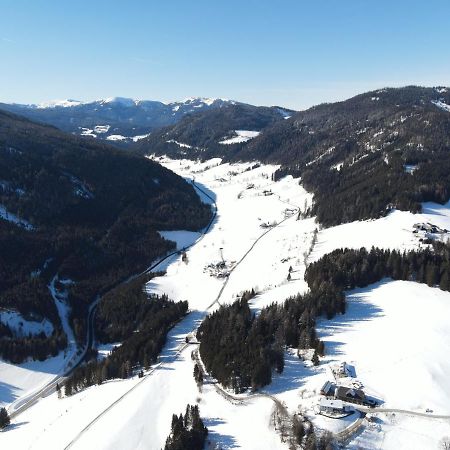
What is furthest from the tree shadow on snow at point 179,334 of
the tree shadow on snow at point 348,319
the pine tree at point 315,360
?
the pine tree at point 315,360

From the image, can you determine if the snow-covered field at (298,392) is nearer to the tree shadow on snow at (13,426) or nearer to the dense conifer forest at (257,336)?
the tree shadow on snow at (13,426)

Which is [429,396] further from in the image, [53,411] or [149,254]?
[149,254]

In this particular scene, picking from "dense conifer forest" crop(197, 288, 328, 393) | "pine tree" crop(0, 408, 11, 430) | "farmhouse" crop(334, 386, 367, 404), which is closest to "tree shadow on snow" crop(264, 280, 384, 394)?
"dense conifer forest" crop(197, 288, 328, 393)

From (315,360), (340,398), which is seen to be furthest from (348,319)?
(340,398)

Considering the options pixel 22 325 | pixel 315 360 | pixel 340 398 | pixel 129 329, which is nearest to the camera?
pixel 340 398

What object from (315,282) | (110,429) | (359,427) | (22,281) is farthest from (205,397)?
(22,281)

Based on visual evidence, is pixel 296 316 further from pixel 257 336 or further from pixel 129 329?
pixel 129 329

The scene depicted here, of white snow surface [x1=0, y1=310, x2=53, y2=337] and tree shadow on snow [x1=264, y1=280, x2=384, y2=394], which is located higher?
tree shadow on snow [x1=264, y1=280, x2=384, y2=394]

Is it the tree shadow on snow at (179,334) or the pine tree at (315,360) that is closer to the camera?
the pine tree at (315,360)

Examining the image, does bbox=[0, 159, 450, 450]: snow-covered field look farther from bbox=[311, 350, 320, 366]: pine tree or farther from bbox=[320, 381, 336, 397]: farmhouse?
bbox=[311, 350, 320, 366]: pine tree
